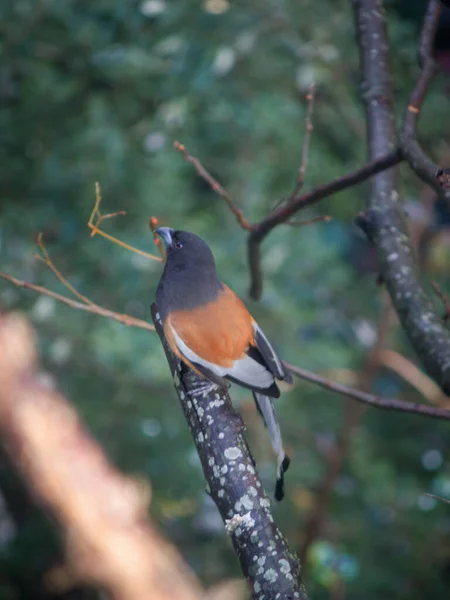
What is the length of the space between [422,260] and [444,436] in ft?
2.93

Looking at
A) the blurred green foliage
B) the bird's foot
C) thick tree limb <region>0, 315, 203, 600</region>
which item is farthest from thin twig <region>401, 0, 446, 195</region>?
thick tree limb <region>0, 315, 203, 600</region>

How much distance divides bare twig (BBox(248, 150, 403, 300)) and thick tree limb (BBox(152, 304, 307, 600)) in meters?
0.57

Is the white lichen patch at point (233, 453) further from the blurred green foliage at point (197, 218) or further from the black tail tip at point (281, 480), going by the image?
the blurred green foliage at point (197, 218)

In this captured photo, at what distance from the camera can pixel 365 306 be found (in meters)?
4.15

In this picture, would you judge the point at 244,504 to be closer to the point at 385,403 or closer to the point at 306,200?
the point at 385,403

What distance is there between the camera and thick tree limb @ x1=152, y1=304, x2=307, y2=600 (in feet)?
4.40

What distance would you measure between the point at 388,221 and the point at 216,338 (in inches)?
22.8

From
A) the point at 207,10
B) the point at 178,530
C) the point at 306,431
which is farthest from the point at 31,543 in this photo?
the point at 207,10

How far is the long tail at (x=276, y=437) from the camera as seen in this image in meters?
1.66

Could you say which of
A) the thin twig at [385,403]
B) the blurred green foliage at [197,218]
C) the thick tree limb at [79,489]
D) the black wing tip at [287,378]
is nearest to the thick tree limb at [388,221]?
the thin twig at [385,403]

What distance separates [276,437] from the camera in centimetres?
175

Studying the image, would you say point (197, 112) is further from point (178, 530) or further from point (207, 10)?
point (178, 530)

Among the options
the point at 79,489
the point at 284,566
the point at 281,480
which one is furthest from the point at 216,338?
the point at 79,489

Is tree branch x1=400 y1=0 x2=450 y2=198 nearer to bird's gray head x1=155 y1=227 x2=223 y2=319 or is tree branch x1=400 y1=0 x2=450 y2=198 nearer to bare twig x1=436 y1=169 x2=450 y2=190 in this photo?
bare twig x1=436 y1=169 x2=450 y2=190
